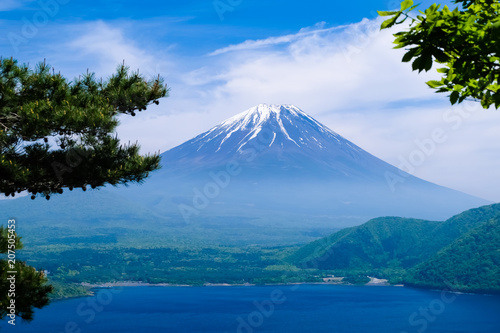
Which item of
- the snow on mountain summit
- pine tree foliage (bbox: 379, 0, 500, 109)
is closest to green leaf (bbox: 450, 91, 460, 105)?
pine tree foliage (bbox: 379, 0, 500, 109)

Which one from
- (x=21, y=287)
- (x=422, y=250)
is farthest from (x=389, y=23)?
(x=422, y=250)

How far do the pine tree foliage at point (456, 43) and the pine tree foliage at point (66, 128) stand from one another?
4.40 metres

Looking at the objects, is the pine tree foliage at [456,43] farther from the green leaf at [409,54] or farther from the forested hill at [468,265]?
the forested hill at [468,265]

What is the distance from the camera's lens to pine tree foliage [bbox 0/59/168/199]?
6270 millimetres

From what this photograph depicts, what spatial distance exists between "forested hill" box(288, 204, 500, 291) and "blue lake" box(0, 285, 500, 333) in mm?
→ 3816

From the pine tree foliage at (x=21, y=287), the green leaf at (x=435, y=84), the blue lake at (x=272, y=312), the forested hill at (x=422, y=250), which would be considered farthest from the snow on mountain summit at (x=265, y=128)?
the green leaf at (x=435, y=84)

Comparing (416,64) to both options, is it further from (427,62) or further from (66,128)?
(66,128)

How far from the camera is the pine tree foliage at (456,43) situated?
267 cm

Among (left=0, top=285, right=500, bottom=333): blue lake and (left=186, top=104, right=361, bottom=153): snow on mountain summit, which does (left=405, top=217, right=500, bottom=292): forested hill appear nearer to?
(left=0, top=285, right=500, bottom=333): blue lake

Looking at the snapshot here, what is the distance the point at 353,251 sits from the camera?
328 feet

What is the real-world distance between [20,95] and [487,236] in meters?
81.6

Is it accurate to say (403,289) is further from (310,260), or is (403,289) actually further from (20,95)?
(20,95)

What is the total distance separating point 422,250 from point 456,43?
95.2 metres

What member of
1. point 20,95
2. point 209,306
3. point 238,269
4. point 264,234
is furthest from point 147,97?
point 264,234
